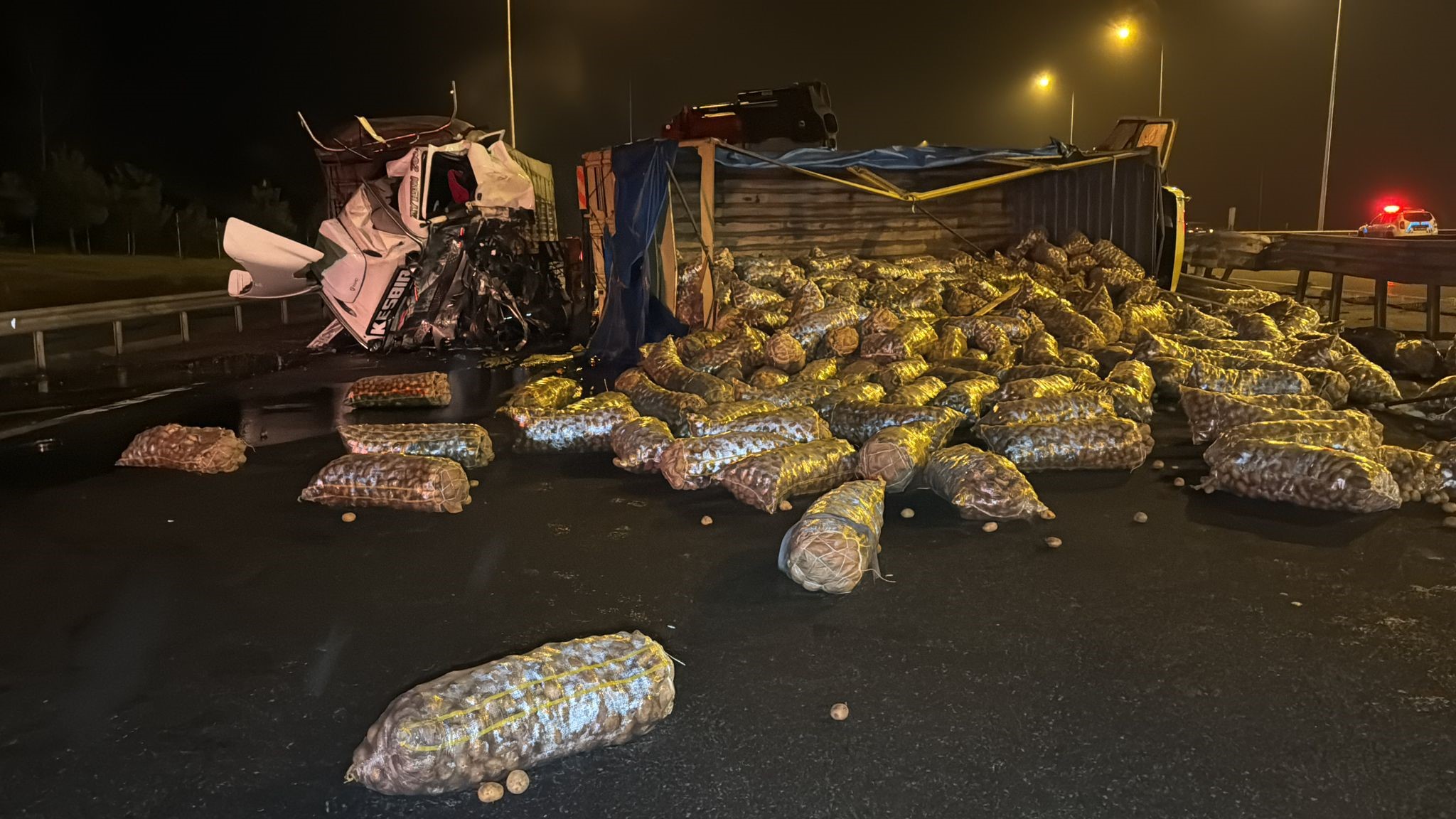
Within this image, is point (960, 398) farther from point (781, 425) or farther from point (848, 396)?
point (781, 425)

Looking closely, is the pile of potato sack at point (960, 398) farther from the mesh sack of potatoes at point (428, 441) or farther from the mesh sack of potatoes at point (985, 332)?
the mesh sack of potatoes at point (428, 441)

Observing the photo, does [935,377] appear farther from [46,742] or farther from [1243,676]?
[46,742]

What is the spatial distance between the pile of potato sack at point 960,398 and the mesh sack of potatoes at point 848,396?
1.0 inches

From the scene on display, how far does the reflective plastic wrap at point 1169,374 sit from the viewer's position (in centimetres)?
848

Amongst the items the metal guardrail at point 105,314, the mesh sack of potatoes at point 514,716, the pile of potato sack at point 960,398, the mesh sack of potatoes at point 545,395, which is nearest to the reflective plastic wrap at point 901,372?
the pile of potato sack at point 960,398

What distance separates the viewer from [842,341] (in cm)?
956

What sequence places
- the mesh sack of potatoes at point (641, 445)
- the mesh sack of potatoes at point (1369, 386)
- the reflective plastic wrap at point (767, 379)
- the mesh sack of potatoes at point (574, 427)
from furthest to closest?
the reflective plastic wrap at point (767, 379) < the mesh sack of potatoes at point (1369, 386) < the mesh sack of potatoes at point (574, 427) < the mesh sack of potatoes at point (641, 445)

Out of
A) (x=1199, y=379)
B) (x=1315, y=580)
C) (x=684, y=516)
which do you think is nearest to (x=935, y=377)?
(x=1199, y=379)

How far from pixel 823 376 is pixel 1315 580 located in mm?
4597

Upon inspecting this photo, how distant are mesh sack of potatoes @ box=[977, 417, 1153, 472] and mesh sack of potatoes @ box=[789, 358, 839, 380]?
2303 millimetres

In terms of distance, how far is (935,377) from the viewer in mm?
8078

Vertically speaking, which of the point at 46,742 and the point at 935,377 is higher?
the point at 935,377

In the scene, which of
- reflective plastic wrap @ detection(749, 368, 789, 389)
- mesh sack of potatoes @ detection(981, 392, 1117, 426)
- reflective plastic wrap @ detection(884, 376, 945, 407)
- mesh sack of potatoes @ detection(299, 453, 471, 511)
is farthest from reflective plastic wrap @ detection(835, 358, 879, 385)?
mesh sack of potatoes @ detection(299, 453, 471, 511)

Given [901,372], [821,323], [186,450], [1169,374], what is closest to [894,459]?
[901,372]
